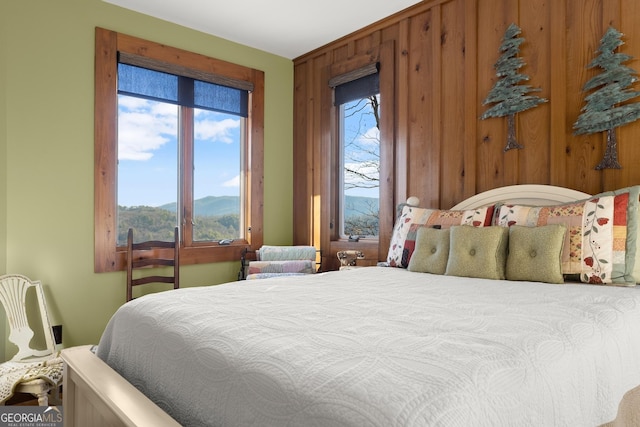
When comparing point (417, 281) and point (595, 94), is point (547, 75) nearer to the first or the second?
point (595, 94)

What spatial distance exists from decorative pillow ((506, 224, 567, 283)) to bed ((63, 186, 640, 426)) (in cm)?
11

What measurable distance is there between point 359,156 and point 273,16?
135 cm

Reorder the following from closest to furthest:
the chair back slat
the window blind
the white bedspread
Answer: the white bedspread, the chair back slat, the window blind

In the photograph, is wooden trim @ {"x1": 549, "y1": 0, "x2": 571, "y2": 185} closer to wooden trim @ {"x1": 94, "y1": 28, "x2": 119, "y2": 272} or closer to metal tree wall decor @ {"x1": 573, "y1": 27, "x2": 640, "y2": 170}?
metal tree wall decor @ {"x1": 573, "y1": 27, "x2": 640, "y2": 170}

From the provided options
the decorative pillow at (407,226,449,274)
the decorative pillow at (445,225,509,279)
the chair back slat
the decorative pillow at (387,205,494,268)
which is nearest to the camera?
the decorative pillow at (445,225,509,279)

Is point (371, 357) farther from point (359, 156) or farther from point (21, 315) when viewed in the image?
point (359, 156)

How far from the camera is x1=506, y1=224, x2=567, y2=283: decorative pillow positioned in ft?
6.22

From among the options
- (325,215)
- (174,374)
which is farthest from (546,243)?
(325,215)

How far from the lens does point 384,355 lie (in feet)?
3.06

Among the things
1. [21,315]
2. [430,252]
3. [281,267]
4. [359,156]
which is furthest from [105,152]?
[430,252]

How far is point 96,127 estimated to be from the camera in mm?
3029

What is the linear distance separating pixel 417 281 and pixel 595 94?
142cm

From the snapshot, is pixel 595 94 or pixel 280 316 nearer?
pixel 280 316

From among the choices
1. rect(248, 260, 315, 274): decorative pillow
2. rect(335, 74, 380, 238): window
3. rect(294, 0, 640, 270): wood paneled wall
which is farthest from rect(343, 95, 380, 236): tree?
rect(248, 260, 315, 274): decorative pillow
